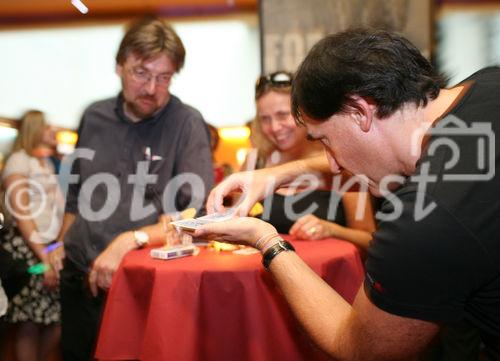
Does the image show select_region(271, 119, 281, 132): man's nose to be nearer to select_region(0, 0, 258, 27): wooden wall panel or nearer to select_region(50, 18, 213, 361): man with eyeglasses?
select_region(50, 18, 213, 361): man with eyeglasses

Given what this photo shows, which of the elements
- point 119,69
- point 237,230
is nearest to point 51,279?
point 119,69

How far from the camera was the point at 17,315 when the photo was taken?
126 inches

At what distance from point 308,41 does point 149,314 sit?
310 cm

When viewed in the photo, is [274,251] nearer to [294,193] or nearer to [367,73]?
[367,73]

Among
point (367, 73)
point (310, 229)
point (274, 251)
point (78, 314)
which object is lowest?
point (78, 314)

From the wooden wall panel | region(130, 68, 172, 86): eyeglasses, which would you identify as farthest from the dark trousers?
the wooden wall panel

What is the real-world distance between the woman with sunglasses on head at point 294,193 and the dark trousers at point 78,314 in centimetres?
85

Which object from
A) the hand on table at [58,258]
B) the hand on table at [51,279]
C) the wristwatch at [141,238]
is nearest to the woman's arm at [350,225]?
the wristwatch at [141,238]

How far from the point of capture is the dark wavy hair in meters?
1.02

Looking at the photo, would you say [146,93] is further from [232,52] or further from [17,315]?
[232,52]

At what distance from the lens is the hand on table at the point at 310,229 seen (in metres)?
1.98

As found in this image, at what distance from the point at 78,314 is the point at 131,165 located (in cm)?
71

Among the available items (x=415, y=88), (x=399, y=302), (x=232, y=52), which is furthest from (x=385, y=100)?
(x=232, y=52)

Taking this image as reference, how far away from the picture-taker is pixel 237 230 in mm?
1303
